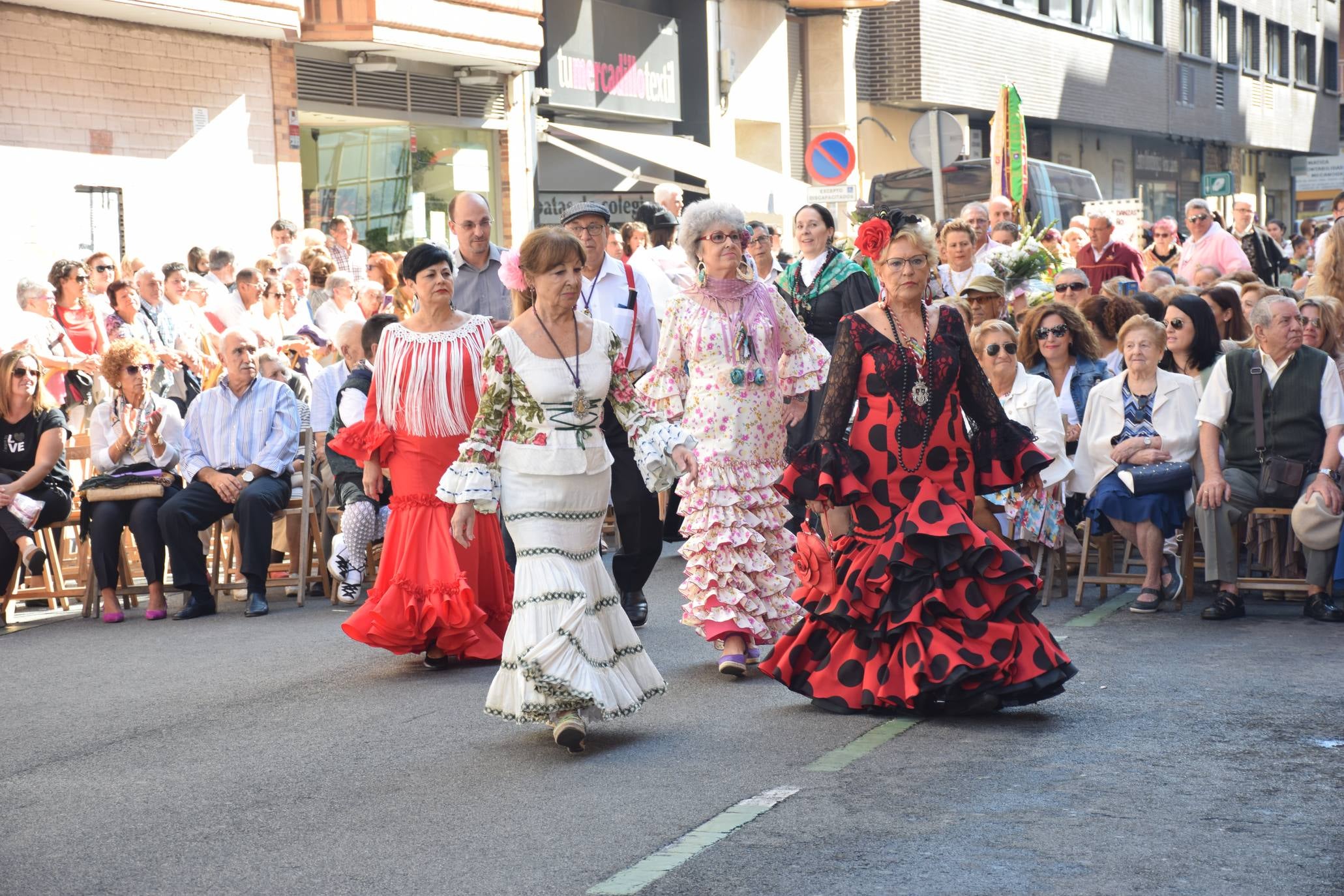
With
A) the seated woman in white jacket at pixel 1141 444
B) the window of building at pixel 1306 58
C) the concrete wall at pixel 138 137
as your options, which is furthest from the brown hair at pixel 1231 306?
the window of building at pixel 1306 58

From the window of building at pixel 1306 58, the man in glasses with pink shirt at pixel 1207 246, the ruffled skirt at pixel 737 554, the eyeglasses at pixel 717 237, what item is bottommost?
the ruffled skirt at pixel 737 554

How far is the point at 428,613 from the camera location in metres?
8.82

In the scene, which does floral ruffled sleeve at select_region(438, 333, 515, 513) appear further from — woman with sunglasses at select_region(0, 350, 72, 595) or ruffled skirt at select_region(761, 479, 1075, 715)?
woman with sunglasses at select_region(0, 350, 72, 595)

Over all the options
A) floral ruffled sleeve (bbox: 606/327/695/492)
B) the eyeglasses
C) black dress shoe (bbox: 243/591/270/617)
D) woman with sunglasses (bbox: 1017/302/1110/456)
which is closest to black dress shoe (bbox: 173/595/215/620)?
black dress shoe (bbox: 243/591/270/617)

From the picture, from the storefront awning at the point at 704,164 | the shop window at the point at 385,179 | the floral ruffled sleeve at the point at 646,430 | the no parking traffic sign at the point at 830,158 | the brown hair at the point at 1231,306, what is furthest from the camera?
the storefront awning at the point at 704,164

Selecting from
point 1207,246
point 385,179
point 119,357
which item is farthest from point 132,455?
point 385,179

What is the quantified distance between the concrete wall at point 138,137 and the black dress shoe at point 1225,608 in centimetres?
1149

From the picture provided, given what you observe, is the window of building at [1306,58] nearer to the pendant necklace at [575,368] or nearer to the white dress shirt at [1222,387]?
the white dress shirt at [1222,387]

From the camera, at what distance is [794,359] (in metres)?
8.90

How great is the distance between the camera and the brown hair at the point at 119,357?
1173cm

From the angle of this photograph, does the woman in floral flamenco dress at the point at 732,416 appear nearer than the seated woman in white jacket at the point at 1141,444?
Yes

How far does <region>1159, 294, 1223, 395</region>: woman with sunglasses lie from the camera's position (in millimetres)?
11258

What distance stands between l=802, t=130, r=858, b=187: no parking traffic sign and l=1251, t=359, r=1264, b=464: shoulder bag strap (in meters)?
10.4

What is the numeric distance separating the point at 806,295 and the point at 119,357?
14.6 feet
